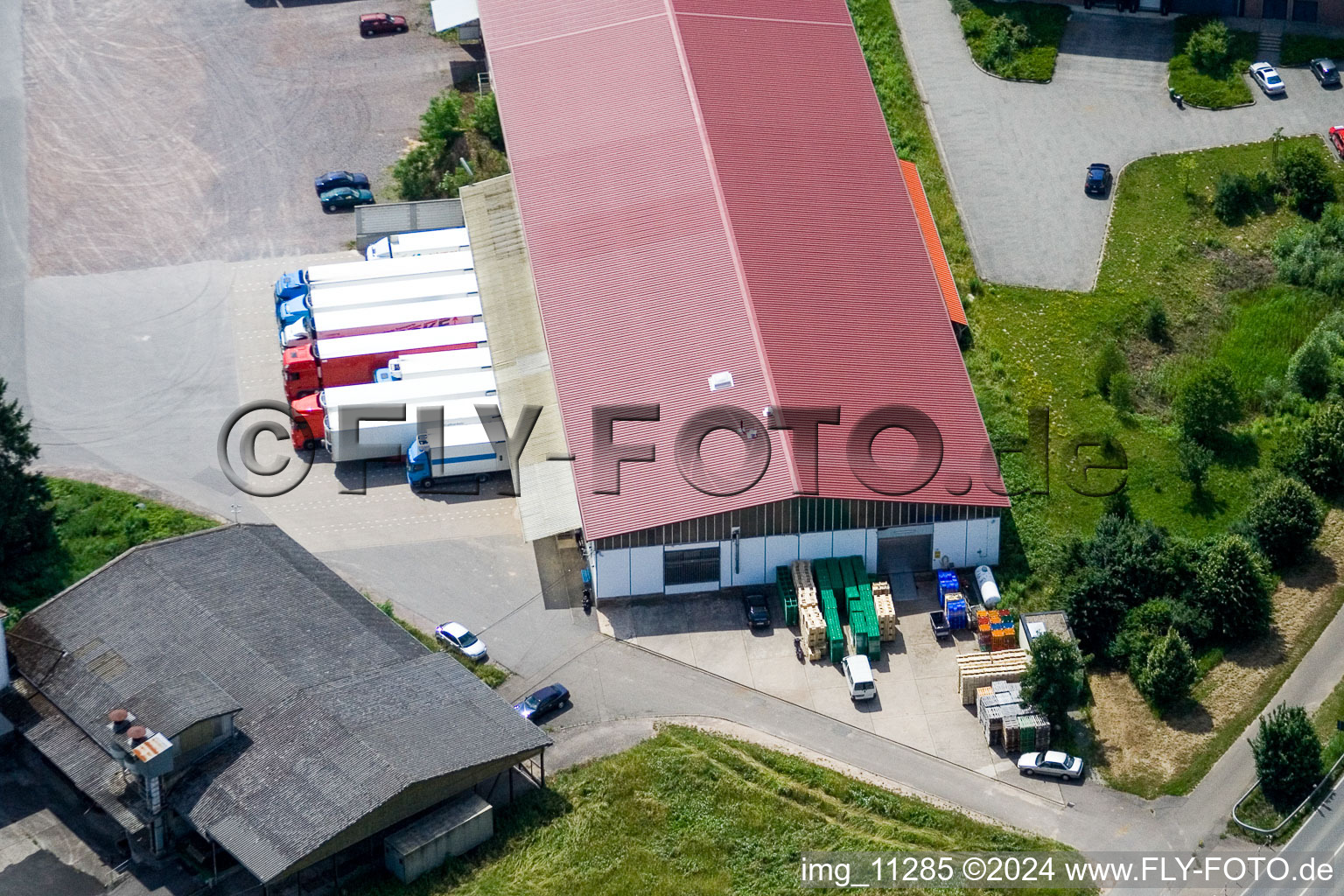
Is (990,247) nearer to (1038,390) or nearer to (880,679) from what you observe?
(1038,390)

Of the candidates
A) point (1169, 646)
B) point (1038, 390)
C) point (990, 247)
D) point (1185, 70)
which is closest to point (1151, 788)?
point (1169, 646)

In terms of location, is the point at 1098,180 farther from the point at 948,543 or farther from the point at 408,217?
the point at 408,217

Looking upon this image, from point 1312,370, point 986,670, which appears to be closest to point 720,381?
point 986,670

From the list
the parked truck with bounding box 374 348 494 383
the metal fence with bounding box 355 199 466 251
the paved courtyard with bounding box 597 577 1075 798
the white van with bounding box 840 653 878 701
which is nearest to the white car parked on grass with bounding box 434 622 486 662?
the paved courtyard with bounding box 597 577 1075 798

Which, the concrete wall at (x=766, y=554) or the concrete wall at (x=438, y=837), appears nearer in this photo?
the concrete wall at (x=438, y=837)

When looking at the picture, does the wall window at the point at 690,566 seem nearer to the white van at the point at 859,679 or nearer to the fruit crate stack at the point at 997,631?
the white van at the point at 859,679

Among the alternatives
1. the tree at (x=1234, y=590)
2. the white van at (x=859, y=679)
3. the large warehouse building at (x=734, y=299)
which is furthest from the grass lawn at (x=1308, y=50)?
the white van at (x=859, y=679)
